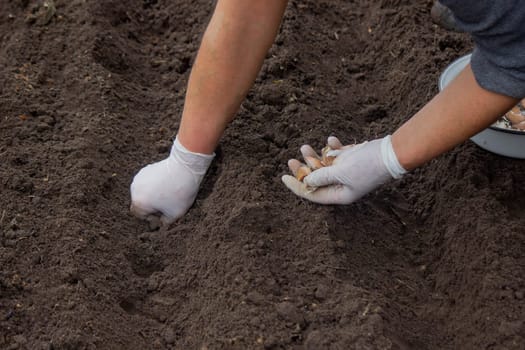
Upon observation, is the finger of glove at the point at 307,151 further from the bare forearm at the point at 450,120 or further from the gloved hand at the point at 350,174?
the bare forearm at the point at 450,120

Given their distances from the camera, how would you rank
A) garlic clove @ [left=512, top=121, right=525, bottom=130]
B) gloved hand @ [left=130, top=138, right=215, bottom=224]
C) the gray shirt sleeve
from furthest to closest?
garlic clove @ [left=512, top=121, right=525, bottom=130], gloved hand @ [left=130, top=138, right=215, bottom=224], the gray shirt sleeve

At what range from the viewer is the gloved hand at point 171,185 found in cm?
241

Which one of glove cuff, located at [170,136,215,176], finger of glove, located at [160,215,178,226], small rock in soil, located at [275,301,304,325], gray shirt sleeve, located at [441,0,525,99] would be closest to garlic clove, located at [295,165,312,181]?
glove cuff, located at [170,136,215,176]

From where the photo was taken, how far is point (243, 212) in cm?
229

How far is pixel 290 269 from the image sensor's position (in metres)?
2.19

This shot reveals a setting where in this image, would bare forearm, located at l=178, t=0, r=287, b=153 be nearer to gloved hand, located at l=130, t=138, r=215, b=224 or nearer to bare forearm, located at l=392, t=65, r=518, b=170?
gloved hand, located at l=130, t=138, r=215, b=224

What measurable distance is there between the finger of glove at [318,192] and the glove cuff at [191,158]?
0.27 metres

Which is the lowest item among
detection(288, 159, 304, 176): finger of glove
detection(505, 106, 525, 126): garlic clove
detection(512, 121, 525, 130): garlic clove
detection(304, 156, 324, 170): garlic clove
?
detection(288, 159, 304, 176): finger of glove

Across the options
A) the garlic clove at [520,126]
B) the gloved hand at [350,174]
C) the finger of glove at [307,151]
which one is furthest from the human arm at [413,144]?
the garlic clove at [520,126]

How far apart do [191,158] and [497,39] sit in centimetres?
104

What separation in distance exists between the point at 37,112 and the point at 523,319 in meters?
1.87

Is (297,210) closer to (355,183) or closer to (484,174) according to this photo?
(355,183)

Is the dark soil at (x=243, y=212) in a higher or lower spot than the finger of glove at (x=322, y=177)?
lower

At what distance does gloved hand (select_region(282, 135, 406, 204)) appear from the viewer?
7.16 feet
